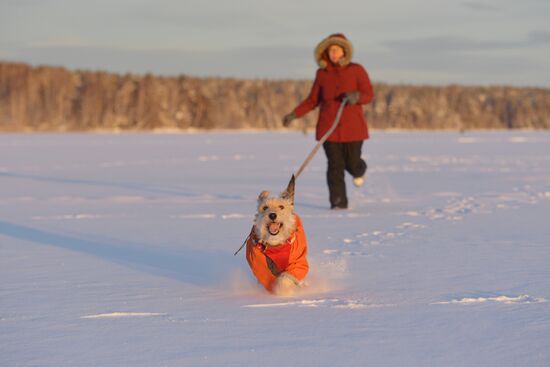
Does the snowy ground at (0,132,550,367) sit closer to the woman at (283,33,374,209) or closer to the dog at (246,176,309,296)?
the dog at (246,176,309,296)

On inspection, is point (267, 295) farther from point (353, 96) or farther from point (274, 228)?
point (353, 96)

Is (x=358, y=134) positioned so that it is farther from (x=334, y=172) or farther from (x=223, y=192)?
(x=223, y=192)

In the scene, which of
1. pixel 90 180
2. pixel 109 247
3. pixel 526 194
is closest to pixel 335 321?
pixel 109 247

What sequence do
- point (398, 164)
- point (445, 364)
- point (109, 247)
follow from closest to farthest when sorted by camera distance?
point (445, 364)
point (109, 247)
point (398, 164)

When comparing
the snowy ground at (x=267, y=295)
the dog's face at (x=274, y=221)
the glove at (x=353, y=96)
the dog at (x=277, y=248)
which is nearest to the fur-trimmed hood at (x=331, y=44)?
the glove at (x=353, y=96)

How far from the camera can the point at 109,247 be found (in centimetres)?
593

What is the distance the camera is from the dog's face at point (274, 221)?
12.8ft

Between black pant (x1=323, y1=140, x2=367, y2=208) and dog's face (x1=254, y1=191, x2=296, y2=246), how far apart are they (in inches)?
172

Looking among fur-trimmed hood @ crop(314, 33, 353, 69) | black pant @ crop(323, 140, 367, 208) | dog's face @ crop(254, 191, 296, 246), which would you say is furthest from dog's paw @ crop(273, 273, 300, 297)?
fur-trimmed hood @ crop(314, 33, 353, 69)

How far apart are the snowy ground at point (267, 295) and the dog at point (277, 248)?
96mm

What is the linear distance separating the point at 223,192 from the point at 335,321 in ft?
24.5

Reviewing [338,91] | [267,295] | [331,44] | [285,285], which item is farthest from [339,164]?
[285,285]

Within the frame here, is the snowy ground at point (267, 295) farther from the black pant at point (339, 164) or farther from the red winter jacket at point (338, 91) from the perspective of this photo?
the red winter jacket at point (338, 91)

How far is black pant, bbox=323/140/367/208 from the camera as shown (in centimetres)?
833
